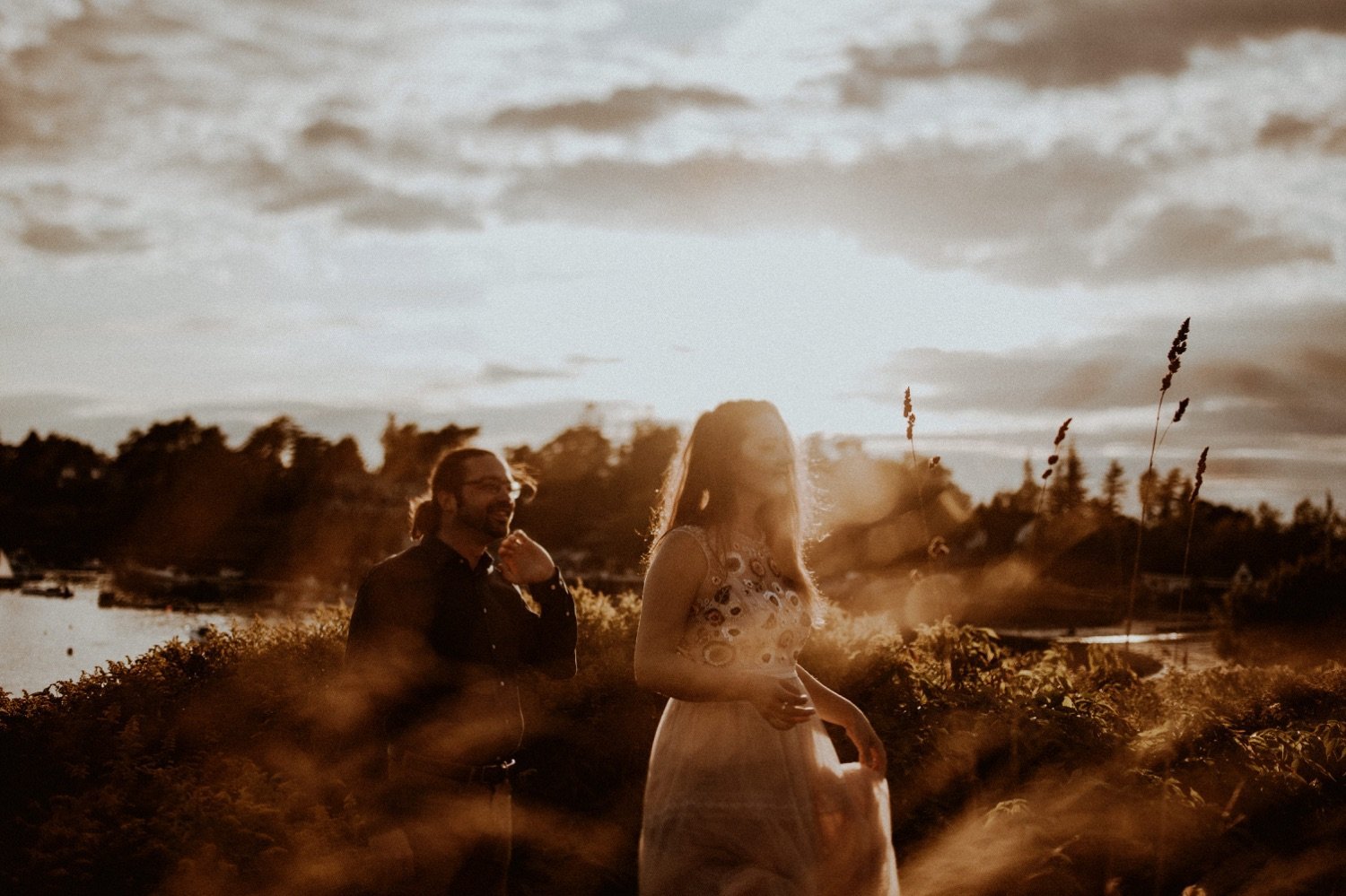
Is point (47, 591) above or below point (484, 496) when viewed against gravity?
below

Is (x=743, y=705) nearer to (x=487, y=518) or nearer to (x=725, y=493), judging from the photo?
(x=725, y=493)

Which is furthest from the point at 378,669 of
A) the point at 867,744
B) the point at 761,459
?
the point at 867,744

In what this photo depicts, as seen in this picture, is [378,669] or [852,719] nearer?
[852,719]

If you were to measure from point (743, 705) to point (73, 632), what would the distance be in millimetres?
40834

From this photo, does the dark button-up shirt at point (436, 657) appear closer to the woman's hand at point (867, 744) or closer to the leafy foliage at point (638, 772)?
the leafy foliage at point (638, 772)

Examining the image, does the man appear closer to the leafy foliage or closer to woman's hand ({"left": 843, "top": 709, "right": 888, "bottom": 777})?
the leafy foliage

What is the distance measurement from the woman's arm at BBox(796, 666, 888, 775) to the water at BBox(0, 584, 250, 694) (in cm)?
591

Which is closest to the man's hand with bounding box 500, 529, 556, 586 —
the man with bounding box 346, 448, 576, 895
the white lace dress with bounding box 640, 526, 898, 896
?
the man with bounding box 346, 448, 576, 895

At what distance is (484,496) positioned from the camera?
4270mm

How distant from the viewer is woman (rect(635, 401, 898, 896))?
3.27 m

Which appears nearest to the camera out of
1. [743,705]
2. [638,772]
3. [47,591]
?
[743,705]

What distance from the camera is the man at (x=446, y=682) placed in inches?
154

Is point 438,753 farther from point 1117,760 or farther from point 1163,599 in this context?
point 1163,599

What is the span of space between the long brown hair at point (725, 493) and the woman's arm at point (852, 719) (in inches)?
10.2
